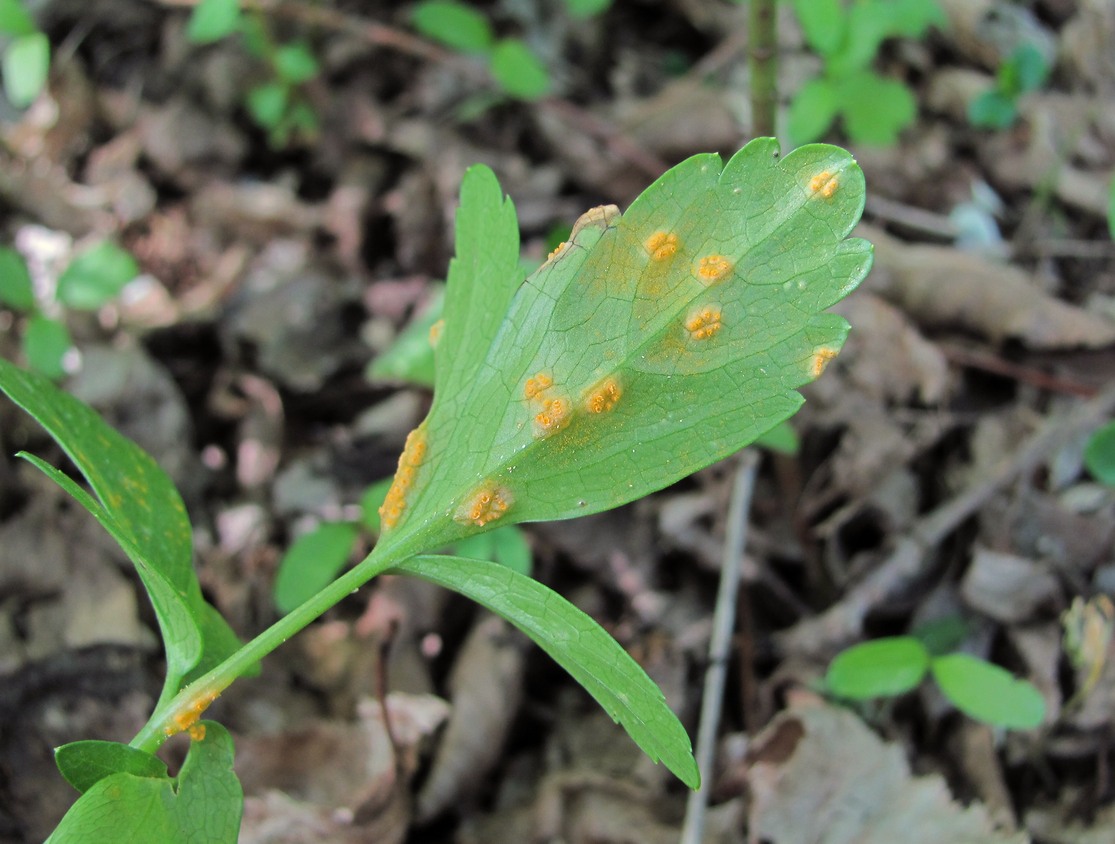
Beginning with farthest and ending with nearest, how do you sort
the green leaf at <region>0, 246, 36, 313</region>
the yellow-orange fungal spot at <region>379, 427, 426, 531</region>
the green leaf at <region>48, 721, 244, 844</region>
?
the green leaf at <region>0, 246, 36, 313</region>
the yellow-orange fungal spot at <region>379, 427, 426, 531</region>
the green leaf at <region>48, 721, 244, 844</region>

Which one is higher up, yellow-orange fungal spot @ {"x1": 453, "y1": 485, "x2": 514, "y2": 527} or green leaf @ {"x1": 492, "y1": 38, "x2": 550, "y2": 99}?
green leaf @ {"x1": 492, "y1": 38, "x2": 550, "y2": 99}

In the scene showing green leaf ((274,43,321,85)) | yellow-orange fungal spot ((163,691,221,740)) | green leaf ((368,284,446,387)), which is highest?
green leaf ((274,43,321,85))

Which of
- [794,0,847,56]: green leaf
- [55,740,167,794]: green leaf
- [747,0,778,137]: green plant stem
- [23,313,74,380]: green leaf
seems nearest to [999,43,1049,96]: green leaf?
[794,0,847,56]: green leaf

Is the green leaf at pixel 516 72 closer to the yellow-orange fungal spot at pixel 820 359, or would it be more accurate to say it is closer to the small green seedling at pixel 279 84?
the small green seedling at pixel 279 84

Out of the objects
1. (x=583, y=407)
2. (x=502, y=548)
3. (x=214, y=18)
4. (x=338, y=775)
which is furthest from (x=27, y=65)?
(x=583, y=407)

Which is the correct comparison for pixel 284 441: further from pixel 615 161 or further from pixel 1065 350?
pixel 1065 350

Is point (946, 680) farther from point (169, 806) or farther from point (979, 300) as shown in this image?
point (169, 806)

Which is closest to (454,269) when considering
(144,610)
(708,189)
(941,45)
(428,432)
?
(428,432)

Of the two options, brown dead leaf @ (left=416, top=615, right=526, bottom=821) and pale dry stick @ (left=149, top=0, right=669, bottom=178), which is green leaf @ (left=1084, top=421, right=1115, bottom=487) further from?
pale dry stick @ (left=149, top=0, right=669, bottom=178)
